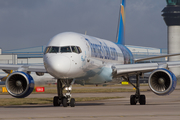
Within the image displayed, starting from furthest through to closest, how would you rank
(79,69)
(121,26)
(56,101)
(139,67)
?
(121,26)
(56,101)
(139,67)
(79,69)

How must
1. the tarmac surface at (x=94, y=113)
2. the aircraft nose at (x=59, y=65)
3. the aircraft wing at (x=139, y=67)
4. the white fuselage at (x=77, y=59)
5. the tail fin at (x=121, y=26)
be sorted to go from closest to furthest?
the tarmac surface at (x=94, y=113) → the aircraft nose at (x=59, y=65) → the white fuselage at (x=77, y=59) → the aircraft wing at (x=139, y=67) → the tail fin at (x=121, y=26)

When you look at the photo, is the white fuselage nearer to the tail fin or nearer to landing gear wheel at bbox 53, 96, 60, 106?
landing gear wheel at bbox 53, 96, 60, 106

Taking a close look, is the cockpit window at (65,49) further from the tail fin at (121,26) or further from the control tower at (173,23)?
the control tower at (173,23)

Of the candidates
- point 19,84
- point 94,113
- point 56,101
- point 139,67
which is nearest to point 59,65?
point 94,113

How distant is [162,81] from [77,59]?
18.9 ft

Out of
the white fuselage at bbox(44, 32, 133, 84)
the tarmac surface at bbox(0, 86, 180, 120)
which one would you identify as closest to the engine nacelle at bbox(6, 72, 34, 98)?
the tarmac surface at bbox(0, 86, 180, 120)

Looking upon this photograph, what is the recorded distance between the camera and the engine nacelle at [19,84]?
23281 millimetres

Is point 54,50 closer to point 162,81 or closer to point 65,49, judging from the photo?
point 65,49

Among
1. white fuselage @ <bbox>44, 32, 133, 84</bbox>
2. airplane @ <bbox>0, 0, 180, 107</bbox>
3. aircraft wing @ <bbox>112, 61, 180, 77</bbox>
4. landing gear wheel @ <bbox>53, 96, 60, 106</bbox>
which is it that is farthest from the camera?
landing gear wheel @ <bbox>53, 96, 60, 106</bbox>

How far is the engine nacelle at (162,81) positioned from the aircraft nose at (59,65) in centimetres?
572

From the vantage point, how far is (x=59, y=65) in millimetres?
20234

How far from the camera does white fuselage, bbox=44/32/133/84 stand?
20625mm

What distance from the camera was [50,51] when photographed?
21.4 m

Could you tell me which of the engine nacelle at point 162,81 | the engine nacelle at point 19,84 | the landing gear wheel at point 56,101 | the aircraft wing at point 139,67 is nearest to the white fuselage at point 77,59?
the aircraft wing at point 139,67
